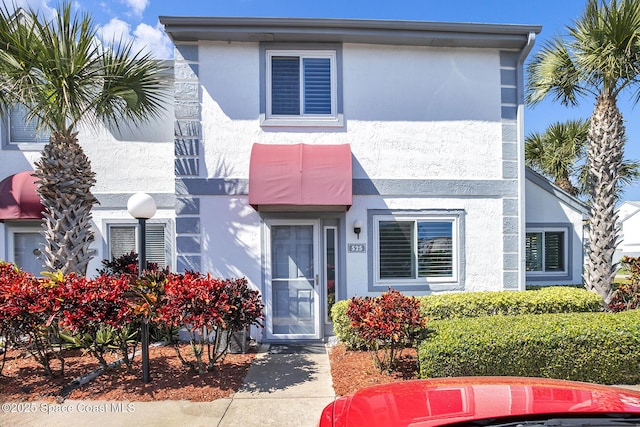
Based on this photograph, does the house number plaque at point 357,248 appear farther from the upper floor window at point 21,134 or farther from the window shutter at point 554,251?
the upper floor window at point 21,134

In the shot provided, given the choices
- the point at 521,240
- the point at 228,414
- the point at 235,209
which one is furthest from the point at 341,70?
the point at 228,414

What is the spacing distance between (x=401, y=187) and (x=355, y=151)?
1.35m

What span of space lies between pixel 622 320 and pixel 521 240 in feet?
8.60

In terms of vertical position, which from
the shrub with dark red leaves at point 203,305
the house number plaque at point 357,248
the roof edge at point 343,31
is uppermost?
the roof edge at point 343,31

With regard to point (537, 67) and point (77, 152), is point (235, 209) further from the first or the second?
point (537, 67)

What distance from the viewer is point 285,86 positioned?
24.9 ft

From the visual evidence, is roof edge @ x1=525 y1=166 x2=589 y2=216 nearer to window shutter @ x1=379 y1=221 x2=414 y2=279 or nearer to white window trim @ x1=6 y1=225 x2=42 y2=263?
window shutter @ x1=379 y1=221 x2=414 y2=279

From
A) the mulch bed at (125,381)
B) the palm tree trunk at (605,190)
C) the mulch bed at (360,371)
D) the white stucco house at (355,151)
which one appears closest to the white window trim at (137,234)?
the white stucco house at (355,151)

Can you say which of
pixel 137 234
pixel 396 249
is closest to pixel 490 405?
pixel 396 249

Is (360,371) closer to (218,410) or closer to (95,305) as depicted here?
(218,410)

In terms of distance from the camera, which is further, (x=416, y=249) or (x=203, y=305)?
(x=416, y=249)

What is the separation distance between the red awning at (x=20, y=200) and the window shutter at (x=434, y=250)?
8.82 m

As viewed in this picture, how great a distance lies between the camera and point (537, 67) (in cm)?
838

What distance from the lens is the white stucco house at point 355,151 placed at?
731 centimetres
